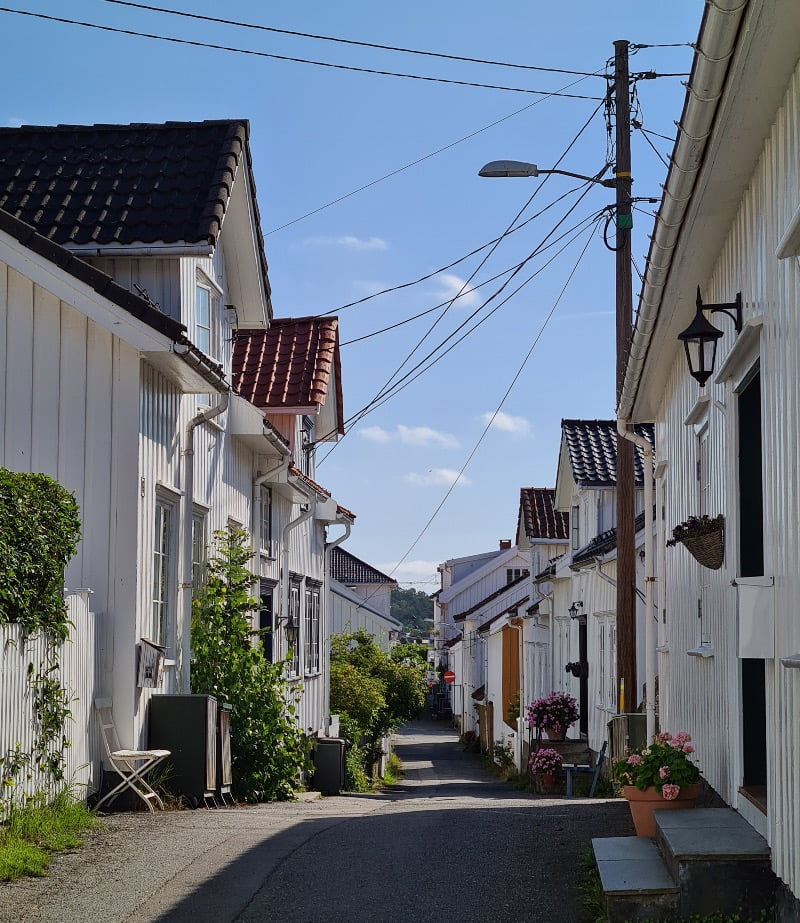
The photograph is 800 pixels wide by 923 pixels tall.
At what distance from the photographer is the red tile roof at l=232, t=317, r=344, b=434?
19.7 metres

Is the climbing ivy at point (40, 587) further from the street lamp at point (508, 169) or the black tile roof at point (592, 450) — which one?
the black tile roof at point (592, 450)

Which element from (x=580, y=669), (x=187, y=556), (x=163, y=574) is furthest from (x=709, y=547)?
(x=580, y=669)

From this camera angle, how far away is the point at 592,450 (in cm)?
2588

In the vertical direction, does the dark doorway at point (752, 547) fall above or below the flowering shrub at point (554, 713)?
above

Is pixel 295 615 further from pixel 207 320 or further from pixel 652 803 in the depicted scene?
pixel 652 803

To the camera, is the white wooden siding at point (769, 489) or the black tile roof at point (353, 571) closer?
the white wooden siding at point (769, 489)

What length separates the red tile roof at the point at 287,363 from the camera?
19734mm

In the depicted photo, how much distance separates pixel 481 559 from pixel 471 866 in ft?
216

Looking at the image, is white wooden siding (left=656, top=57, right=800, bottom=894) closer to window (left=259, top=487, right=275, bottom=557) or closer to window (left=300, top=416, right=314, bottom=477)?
window (left=259, top=487, right=275, bottom=557)

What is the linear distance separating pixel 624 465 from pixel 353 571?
55.3m

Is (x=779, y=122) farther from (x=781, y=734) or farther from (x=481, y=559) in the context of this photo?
(x=481, y=559)

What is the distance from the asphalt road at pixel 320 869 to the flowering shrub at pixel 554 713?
1163cm

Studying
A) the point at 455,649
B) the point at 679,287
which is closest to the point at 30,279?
the point at 679,287

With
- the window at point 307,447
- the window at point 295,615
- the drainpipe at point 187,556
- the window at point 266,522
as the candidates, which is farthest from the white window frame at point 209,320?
the window at point 307,447
